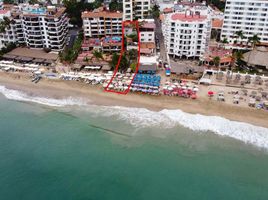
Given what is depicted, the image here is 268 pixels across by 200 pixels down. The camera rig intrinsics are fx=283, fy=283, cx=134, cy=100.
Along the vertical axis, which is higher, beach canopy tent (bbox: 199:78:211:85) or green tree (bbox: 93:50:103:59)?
green tree (bbox: 93:50:103:59)

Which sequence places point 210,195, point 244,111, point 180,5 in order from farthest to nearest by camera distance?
1. point 180,5
2. point 244,111
3. point 210,195

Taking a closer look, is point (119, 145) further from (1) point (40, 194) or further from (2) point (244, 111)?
(2) point (244, 111)

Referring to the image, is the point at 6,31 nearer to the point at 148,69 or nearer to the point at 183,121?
the point at 148,69

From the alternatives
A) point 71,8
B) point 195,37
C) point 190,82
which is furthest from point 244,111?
point 71,8

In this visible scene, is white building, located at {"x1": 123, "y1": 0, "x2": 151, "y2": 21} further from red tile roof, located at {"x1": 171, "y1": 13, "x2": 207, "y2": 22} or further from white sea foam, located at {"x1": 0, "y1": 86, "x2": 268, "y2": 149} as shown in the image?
white sea foam, located at {"x1": 0, "y1": 86, "x2": 268, "y2": 149}

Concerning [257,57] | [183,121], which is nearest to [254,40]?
[257,57]

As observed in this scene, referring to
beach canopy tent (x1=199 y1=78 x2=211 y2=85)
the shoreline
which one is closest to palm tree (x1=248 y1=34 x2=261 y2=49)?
beach canopy tent (x1=199 y1=78 x2=211 y2=85)
